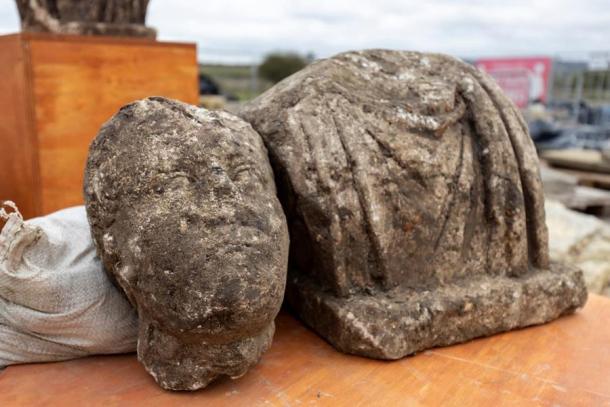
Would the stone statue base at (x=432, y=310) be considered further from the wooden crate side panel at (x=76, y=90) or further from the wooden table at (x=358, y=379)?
the wooden crate side panel at (x=76, y=90)

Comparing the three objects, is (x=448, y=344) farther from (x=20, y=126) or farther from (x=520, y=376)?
(x=20, y=126)

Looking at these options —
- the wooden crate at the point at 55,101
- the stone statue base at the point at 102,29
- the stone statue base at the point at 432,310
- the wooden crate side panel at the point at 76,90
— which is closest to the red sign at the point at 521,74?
the stone statue base at the point at 102,29

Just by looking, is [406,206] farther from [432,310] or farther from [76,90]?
[76,90]

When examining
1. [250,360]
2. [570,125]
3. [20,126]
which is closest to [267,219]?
[250,360]

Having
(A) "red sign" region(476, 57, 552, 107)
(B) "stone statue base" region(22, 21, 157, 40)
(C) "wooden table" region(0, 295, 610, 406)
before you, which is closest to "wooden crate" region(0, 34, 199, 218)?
(B) "stone statue base" region(22, 21, 157, 40)

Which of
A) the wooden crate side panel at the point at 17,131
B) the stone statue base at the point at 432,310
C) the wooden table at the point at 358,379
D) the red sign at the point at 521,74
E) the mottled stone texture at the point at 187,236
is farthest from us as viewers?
the red sign at the point at 521,74

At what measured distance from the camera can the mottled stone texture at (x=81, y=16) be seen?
375 cm

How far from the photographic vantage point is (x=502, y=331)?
205cm

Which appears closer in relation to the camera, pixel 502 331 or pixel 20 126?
pixel 502 331

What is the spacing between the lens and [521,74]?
373 inches

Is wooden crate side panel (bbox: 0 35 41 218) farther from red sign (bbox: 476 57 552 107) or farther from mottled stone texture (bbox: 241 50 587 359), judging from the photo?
red sign (bbox: 476 57 552 107)

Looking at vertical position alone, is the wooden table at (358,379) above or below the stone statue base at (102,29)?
below

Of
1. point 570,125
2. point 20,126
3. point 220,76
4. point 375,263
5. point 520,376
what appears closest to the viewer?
point 520,376

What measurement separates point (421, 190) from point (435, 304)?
1.31ft
